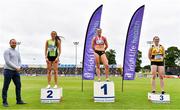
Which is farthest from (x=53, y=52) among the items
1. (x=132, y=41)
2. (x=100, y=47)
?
(x=132, y=41)

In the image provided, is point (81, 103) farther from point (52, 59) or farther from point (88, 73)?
point (88, 73)

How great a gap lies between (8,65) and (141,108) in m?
4.26

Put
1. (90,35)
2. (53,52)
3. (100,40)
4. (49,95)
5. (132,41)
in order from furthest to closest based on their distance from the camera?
(90,35)
(132,41)
(100,40)
(53,52)
(49,95)

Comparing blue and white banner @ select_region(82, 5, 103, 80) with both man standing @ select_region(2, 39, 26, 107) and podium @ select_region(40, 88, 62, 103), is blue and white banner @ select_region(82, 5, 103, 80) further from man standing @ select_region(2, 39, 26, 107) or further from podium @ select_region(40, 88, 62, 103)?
man standing @ select_region(2, 39, 26, 107)

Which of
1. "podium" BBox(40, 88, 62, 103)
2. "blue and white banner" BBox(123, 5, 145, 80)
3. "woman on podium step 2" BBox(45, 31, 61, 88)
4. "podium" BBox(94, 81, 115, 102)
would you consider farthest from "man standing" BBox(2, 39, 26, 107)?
"blue and white banner" BBox(123, 5, 145, 80)

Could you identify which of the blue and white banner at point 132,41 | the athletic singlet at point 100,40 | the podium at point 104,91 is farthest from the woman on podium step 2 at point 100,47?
the blue and white banner at point 132,41

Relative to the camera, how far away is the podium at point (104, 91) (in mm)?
12219

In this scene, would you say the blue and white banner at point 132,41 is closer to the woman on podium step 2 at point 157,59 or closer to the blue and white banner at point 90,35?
the blue and white banner at point 90,35

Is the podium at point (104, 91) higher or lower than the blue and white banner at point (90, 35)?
lower

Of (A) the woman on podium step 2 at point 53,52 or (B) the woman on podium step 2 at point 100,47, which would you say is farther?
(B) the woman on podium step 2 at point 100,47

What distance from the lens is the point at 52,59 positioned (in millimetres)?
12656

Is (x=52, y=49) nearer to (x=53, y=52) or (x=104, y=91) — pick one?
(x=53, y=52)

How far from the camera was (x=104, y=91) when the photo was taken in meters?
12.3

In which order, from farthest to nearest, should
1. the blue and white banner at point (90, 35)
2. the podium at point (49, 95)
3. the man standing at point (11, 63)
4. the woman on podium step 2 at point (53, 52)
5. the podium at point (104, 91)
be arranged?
the blue and white banner at point (90, 35) < the woman on podium step 2 at point (53, 52) < the podium at point (104, 91) < the podium at point (49, 95) < the man standing at point (11, 63)
